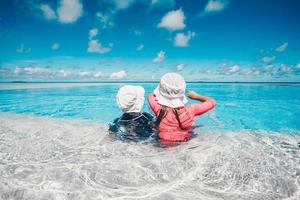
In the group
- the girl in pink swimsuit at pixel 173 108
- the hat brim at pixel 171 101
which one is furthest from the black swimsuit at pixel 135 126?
the hat brim at pixel 171 101

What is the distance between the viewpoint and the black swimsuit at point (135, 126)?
4.69 metres

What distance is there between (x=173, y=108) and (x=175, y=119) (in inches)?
10.1

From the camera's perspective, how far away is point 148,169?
3.38m

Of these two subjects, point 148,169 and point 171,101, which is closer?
point 148,169

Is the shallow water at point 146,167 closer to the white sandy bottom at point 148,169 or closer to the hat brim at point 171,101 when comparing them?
the white sandy bottom at point 148,169

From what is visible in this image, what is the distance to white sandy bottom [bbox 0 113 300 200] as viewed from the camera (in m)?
2.76

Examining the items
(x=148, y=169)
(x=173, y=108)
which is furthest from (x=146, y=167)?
(x=173, y=108)

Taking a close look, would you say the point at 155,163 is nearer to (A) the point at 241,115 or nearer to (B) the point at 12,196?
(B) the point at 12,196

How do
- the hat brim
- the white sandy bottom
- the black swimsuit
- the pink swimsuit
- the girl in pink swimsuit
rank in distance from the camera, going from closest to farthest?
the white sandy bottom < the girl in pink swimsuit < the hat brim < the pink swimsuit < the black swimsuit

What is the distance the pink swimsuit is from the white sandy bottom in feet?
1.02

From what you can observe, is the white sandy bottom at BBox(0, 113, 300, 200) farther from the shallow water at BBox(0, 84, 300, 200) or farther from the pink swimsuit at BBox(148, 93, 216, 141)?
the pink swimsuit at BBox(148, 93, 216, 141)

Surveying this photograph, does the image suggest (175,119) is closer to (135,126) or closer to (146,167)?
(135,126)

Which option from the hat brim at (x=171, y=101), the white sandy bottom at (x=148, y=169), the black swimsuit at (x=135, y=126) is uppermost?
the hat brim at (x=171, y=101)

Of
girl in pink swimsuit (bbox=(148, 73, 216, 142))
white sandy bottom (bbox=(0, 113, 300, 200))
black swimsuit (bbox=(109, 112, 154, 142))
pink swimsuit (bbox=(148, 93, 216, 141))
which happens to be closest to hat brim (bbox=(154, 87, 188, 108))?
girl in pink swimsuit (bbox=(148, 73, 216, 142))
